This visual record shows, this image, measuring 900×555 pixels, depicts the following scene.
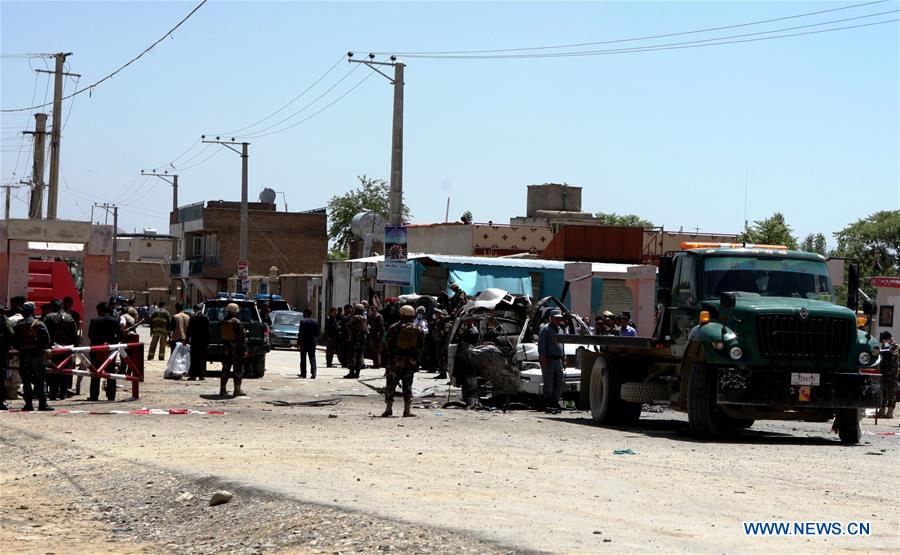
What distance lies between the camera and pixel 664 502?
446 inches

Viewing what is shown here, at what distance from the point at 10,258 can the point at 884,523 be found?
23.7 meters

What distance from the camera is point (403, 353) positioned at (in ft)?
69.1

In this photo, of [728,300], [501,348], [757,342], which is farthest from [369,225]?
[757,342]

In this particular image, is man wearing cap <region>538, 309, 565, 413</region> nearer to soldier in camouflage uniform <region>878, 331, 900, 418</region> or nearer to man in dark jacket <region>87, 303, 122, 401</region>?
soldier in camouflage uniform <region>878, 331, 900, 418</region>

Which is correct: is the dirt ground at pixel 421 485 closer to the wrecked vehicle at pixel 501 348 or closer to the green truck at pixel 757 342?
the green truck at pixel 757 342

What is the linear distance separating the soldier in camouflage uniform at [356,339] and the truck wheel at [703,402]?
15.9 metres

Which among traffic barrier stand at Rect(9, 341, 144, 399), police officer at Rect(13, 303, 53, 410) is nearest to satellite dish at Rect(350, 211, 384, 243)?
traffic barrier stand at Rect(9, 341, 144, 399)

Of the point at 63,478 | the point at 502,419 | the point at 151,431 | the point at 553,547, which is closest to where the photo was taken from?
the point at 553,547

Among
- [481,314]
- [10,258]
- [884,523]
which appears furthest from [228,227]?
[884,523]

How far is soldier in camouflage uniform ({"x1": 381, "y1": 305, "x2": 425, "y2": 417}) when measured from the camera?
822 inches

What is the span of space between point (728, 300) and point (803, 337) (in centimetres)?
107

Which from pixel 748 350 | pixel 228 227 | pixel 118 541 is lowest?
pixel 118 541

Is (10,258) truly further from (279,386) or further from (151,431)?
(151,431)

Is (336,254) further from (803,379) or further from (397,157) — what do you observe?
(803,379)
